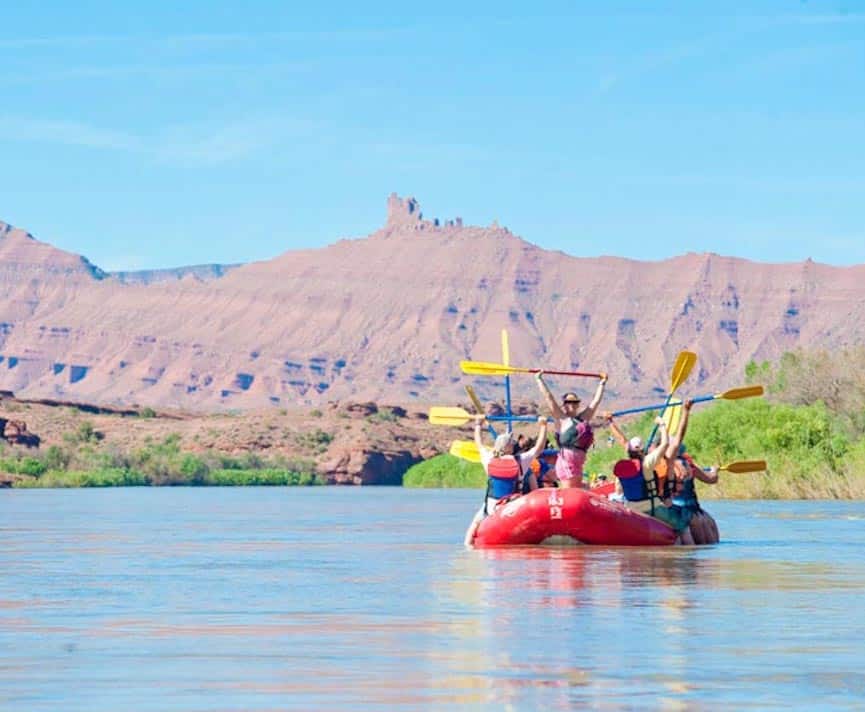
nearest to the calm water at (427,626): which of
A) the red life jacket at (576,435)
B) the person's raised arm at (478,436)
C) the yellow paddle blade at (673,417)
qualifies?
the red life jacket at (576,435)

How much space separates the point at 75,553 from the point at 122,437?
10098 cm

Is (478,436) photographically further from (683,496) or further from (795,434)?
(795,434)

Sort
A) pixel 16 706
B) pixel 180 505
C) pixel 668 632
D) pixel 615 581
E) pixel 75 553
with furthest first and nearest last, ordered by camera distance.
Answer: pixel 180 505
pixel 75 553
pixel 615 581
pixel 668 632
pixel 16 706

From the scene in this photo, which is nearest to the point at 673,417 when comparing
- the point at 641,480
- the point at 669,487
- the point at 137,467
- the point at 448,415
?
the point at 669,487

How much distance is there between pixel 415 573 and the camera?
78.7 feet

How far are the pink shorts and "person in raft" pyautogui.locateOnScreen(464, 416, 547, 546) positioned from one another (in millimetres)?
1203

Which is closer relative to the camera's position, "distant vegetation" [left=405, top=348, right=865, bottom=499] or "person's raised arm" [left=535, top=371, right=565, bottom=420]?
"person's raised arm" [left=535, top=371, right=565, bottom=420]

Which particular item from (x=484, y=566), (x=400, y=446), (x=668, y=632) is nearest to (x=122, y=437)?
(x=400, y=446)

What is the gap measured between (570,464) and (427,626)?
35.9ft

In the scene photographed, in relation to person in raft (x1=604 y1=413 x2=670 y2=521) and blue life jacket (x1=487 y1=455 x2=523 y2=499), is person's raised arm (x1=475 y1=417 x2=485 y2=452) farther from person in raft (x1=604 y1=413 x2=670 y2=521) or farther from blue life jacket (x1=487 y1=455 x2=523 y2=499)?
person in raft (x1=604 y1=413 x2=670 y2=521)

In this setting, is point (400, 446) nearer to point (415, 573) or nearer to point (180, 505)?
point (180, 505)

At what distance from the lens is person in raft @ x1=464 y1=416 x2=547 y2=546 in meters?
29.0

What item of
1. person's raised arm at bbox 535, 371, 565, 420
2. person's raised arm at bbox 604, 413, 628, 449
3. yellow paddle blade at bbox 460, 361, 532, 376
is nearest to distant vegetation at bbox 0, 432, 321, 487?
yellow paddle blade at bbox 460, 361, 532, 376

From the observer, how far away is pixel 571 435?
27.3 m
